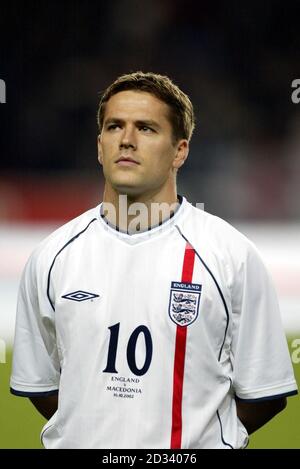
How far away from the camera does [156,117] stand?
108 inches

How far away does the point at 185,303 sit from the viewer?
265cm

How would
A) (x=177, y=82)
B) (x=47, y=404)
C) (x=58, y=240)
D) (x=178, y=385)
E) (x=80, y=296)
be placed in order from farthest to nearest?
1. (x=177, y=82)
2. (x=47, y=404)
3. (x=58, y=240)
4. (x=80, y=296)
5. (x=178, y=385)

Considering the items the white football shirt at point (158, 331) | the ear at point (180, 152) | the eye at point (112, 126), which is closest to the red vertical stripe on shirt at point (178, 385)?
the white football shirt at point (158, 331)

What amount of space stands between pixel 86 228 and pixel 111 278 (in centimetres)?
21

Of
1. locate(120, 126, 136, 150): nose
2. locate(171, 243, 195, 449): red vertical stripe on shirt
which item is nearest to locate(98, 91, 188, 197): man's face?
locate(120, 126, 136, 150): nose

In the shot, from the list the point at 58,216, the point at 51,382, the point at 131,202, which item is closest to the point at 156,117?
the point at 131,202

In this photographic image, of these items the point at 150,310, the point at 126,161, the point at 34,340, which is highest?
the point at 126,161

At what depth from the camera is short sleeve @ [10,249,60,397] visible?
9.20 feet

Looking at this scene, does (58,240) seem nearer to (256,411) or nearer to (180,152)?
(180,152)

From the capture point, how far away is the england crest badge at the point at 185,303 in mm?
2645

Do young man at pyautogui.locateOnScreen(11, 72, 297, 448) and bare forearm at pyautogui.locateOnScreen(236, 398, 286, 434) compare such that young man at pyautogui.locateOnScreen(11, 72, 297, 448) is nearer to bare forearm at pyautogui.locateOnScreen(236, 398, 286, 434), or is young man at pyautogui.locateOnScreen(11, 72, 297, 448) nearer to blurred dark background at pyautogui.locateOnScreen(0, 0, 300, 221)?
bare forearm at pyautogui.locateOnScreen(236, 398, 286, 434)


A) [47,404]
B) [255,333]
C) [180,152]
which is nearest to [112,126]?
[180,152]

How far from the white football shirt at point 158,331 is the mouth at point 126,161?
0.24m

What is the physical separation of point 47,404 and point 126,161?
35.5 inches
